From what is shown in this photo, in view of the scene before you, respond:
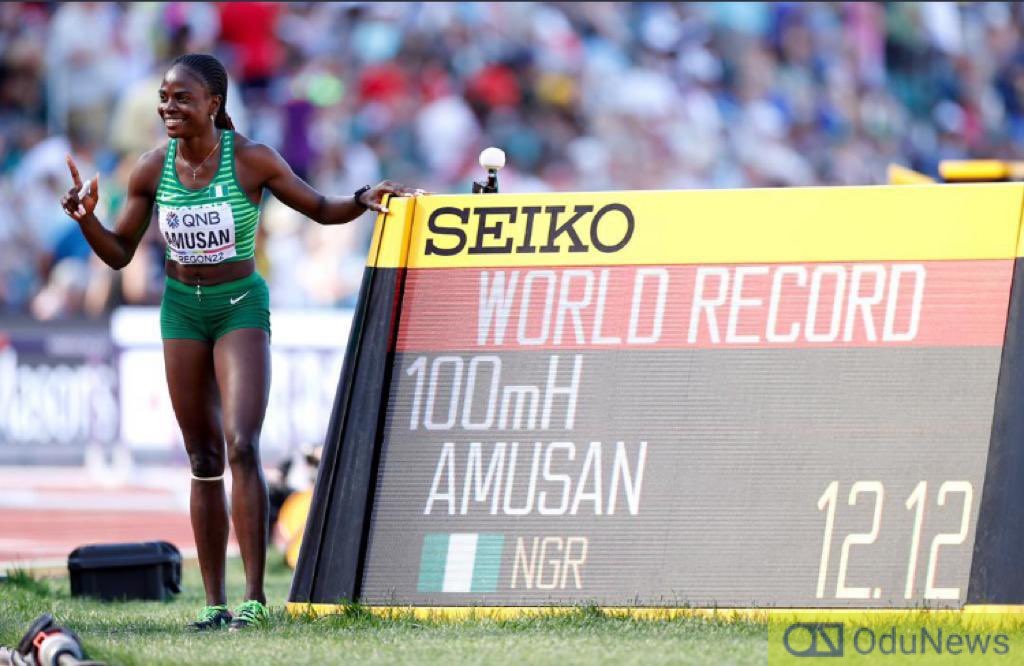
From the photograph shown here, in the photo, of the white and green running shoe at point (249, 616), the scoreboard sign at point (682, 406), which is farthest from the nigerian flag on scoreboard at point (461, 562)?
the white and green running shoe at point (249, 616)

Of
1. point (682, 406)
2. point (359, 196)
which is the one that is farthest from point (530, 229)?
point (682, 406)

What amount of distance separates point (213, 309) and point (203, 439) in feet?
1.54

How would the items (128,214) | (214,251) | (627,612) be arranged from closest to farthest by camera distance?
(627,612), (214,251), (128,214)

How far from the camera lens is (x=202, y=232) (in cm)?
638

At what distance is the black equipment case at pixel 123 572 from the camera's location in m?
8.20

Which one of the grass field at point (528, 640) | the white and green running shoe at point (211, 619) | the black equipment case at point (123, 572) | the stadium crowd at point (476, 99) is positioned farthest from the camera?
the stadium crowd at point (476, 99)

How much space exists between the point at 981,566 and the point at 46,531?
8265mm

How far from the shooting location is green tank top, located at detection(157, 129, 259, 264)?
6.37 meters

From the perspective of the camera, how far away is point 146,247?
16469mm

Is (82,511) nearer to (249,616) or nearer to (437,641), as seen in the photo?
(249,616)

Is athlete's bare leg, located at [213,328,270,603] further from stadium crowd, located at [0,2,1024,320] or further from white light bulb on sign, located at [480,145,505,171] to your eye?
stadium crowd, located at [0,2,1024,320]

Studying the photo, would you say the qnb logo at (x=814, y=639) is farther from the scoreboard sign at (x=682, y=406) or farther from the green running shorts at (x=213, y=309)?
the green running shorts at (x=213, y=309)

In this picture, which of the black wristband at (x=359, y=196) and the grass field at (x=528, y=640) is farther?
the black wristband at (x=359, y=196)

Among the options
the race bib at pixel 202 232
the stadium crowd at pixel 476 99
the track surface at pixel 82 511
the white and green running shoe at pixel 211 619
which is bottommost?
the track surface at pixel 82 511
